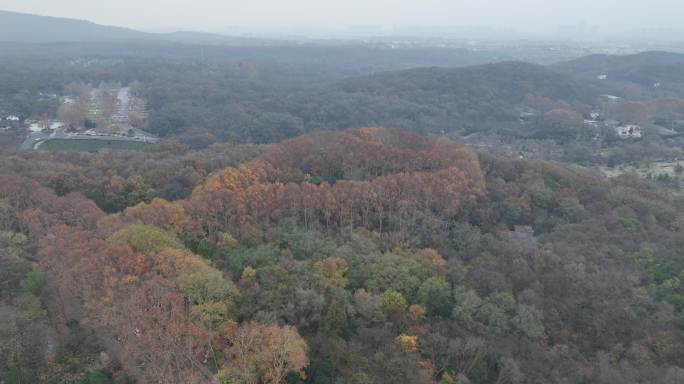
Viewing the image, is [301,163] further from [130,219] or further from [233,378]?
[233,378]

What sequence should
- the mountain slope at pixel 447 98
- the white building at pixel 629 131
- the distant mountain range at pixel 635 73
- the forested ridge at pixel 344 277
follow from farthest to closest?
the distant mountain range at pixel 635 73 < the mountain slope at pixel 447 98 < the white building at pixel 629 131 < the forested ridge at pixel 344 277

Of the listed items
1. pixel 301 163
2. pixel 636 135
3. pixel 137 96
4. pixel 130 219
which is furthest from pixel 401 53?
pixel 130 219

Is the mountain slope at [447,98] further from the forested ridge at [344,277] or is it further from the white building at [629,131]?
the forested ridge at [344,277]

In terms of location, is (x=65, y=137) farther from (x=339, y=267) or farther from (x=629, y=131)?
(x=629, y=131)

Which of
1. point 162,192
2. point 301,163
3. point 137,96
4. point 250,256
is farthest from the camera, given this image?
point 137,96

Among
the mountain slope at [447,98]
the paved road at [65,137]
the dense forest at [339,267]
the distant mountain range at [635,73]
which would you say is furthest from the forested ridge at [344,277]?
the distant mountain range at [635,73]

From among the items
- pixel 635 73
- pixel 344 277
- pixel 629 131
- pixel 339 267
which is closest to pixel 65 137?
pixel 339 267
